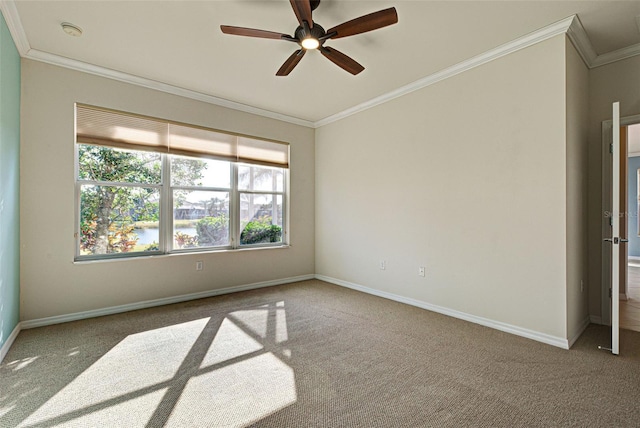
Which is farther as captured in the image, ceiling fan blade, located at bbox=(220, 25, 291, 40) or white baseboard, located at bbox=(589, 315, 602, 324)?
white baseboard, located at bbox=(589, 315, 602, 324)

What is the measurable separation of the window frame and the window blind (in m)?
0.10

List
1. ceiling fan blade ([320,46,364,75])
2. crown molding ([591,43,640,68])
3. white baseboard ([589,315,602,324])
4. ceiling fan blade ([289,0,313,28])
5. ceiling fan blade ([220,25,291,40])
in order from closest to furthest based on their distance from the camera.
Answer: ceiling fan blade ([289,0,313,28]) < ceiling fan blade ([220,25,291,40]) < ceiling fan blade ([320,46,364,75]) < crown molding ([591,43,640,68]) < white baseboard ([589,315,602,324])

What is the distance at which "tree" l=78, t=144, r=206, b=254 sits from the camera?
344 cm

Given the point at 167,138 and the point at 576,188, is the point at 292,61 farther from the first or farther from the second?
the point at 576,188

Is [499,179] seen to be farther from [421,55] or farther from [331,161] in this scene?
[331,161]

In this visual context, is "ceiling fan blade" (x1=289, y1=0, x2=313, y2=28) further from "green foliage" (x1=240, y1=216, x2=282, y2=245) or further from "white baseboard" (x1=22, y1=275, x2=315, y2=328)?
"white baseboard" (x1=22, y1=275, x2=315, y2=328)

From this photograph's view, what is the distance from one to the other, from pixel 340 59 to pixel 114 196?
9.96 ft

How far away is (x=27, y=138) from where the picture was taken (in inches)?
119

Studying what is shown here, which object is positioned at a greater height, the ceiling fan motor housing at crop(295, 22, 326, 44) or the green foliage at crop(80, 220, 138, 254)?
the ceiling fan motor housing at crop(295, 22, 326, 44)

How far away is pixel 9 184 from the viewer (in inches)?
105

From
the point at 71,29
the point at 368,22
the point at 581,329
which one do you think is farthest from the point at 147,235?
the point at 581,329

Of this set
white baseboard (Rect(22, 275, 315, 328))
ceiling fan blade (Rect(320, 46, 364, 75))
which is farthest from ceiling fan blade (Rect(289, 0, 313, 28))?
white baseboard (Rect(22, 275, 315, 328))

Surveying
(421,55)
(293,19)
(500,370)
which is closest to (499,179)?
(421,55)

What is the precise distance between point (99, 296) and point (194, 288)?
1053 mm
